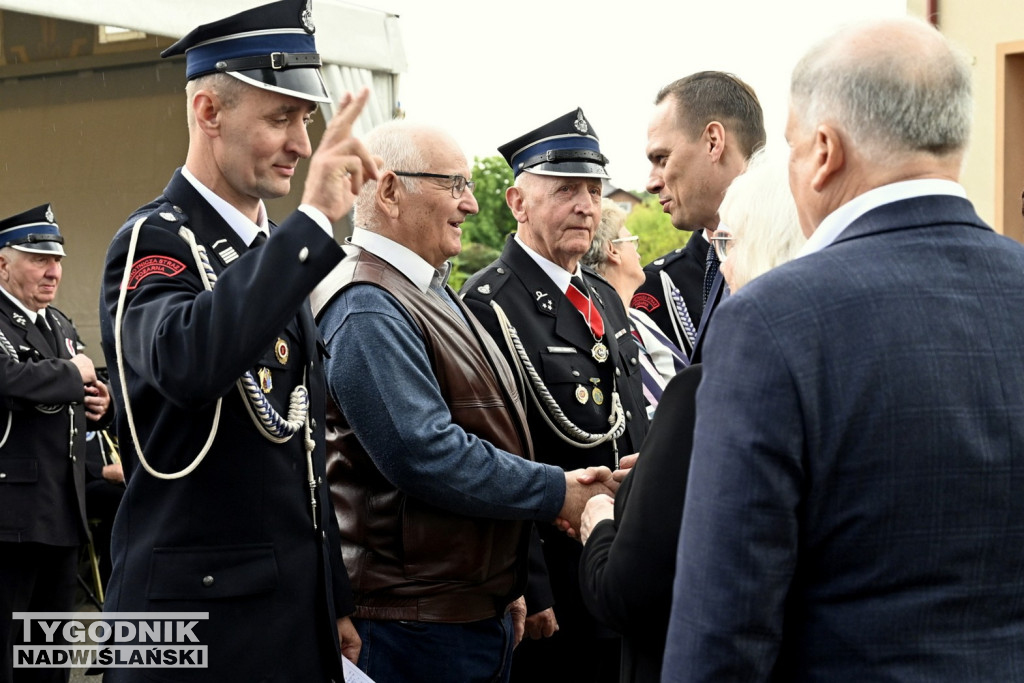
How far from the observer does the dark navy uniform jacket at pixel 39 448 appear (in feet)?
17.6

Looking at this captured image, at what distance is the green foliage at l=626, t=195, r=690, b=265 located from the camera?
77.6 metres

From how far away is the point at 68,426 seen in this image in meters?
5.73

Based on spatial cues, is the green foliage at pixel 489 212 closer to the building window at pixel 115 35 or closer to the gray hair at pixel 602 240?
the building window at pixel 115 35

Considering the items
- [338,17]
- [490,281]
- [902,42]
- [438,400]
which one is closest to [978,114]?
[338,17]

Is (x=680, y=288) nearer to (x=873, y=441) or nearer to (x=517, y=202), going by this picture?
(x=517, y=202)

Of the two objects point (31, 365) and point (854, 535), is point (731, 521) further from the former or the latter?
point (31, 365)

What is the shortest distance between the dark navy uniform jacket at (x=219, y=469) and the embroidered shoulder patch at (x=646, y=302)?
81.5 inches

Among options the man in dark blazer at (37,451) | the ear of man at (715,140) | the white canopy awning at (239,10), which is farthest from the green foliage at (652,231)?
the ear of man at (715,140)

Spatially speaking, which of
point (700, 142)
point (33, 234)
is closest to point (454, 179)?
point (700, 142)

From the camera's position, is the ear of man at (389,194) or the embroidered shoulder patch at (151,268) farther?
the ear of man at (389,194)

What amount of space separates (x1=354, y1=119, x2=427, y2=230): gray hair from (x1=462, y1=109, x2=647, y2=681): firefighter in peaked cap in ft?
2.11

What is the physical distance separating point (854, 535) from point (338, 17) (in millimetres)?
5752

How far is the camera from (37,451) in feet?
18.1

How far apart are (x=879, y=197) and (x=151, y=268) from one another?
138 centimetres
